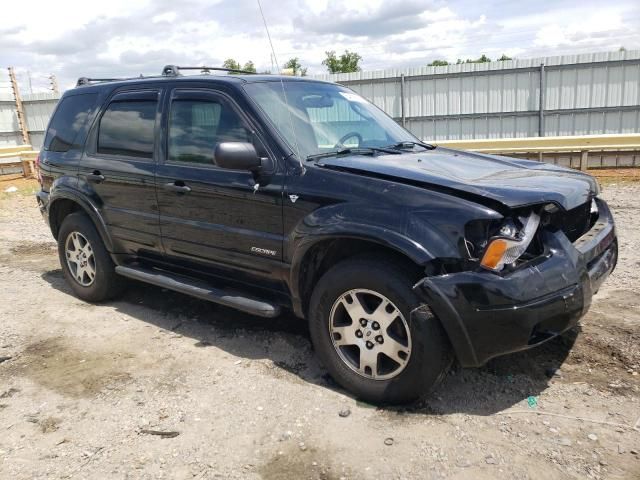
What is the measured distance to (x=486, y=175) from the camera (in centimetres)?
340

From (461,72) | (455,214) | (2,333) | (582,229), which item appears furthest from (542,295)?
(461,72)

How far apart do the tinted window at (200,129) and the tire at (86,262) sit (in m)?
1.40

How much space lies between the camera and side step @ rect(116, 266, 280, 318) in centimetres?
374

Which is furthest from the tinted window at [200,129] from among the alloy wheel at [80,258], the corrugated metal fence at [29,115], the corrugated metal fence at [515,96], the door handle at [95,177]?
the corrugated metal fence at [29,115]

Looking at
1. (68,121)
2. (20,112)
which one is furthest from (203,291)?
(20,112)

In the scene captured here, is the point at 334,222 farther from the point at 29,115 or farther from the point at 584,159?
the point at 29,115

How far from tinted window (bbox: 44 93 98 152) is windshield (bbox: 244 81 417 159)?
80.2 inches

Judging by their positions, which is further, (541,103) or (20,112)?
(20,112)

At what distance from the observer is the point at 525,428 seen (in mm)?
3010

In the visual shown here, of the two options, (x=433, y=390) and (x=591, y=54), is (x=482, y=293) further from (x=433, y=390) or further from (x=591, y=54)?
(x=591, y=54)

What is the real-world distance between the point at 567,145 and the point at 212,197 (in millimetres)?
10174

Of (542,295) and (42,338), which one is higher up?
(542,295)

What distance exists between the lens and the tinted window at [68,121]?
514 centimetres

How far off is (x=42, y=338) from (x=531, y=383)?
377cm
